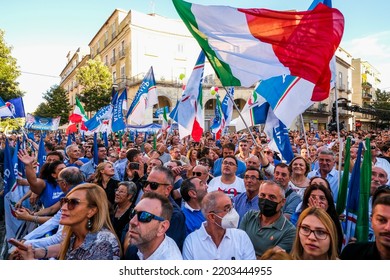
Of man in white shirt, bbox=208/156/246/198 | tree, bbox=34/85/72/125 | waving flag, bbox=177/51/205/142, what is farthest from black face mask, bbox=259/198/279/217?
tree, bbox=34/85/72/125

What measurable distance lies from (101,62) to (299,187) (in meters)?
22.9

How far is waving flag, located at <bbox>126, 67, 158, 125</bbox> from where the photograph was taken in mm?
9453

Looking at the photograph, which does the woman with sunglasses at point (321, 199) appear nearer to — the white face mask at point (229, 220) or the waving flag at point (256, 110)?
the white face mask at point (229, 220)

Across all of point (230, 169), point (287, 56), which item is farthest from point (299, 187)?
point (287, 56)

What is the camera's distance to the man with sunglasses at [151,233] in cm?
222

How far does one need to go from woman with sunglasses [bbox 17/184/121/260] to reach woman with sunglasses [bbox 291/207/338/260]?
1208 millimetres

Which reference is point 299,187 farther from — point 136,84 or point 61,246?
point 136,84

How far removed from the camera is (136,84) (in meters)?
28.0

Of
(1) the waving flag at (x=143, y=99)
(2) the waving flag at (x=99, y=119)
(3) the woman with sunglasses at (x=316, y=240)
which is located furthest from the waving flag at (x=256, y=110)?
(2) the waving flag at (x=99, y=119)

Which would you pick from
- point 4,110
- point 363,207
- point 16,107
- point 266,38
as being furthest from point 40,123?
point 363,207

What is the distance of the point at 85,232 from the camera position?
7.73 feet

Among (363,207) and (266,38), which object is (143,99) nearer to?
(266,38)

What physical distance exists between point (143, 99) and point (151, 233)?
24.6ft
